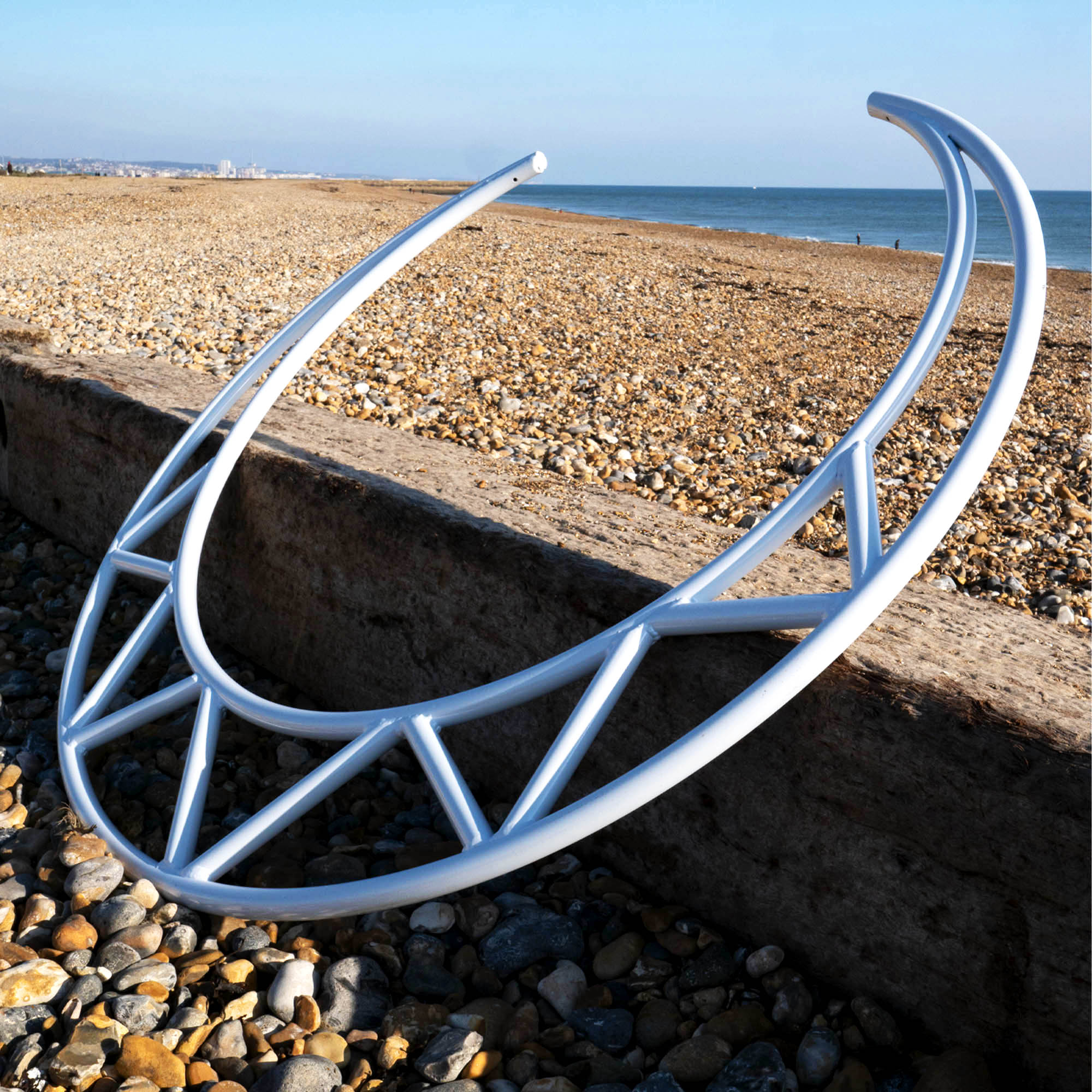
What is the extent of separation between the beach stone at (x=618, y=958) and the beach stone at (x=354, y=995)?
0.41m

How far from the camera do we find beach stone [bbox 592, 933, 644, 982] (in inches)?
76.0

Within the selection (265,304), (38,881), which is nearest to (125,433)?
(38,881)

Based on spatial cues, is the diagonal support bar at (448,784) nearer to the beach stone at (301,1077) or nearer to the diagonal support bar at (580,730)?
the diagonal support bar at (580,730)

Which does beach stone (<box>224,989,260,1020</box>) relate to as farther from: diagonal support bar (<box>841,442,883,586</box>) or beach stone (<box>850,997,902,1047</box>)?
diagonal support bar (<box>841,442,883,586</box>)

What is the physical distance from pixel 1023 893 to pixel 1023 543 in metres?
2.54

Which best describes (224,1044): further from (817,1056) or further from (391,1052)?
(817,1056)

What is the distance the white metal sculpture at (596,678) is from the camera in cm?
156

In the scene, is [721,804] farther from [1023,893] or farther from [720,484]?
[720,484]

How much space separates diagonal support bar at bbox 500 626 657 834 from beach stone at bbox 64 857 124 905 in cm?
96

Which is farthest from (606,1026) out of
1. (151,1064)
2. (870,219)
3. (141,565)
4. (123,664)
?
(870,219)

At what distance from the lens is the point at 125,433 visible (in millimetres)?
3539

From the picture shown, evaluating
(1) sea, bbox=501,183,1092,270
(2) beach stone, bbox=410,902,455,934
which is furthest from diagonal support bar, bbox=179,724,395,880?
(1) sea, bbox=501,183,1092,270

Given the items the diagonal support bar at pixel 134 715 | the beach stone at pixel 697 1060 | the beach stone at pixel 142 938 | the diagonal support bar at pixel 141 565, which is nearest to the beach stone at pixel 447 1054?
the beach stone at pixel 697 1060

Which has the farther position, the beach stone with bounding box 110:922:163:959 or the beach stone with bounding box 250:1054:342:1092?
the beach stone with bounding box 110:922:163:959
